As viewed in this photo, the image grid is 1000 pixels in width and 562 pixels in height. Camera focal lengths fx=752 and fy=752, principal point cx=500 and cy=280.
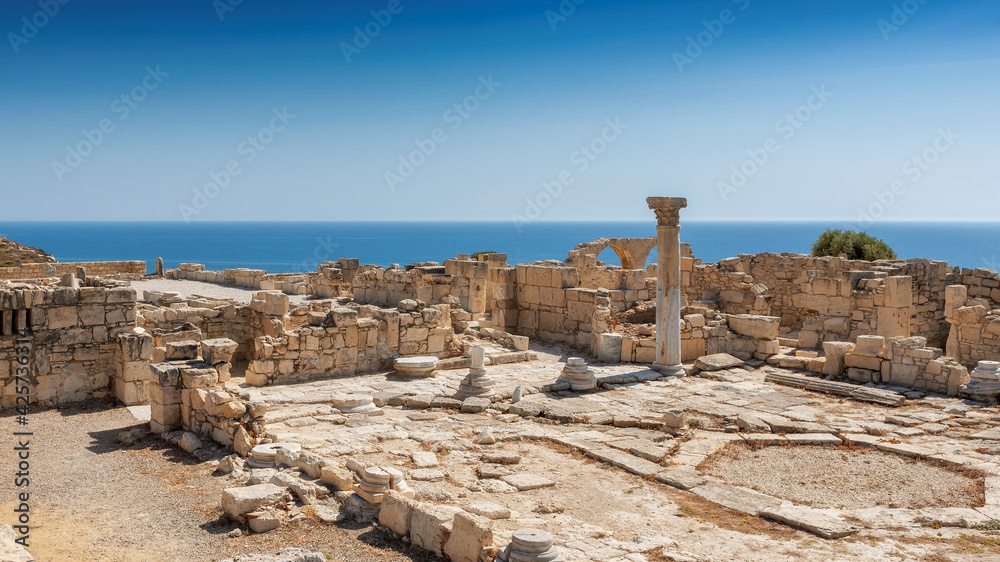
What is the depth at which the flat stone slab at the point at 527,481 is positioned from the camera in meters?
8.14

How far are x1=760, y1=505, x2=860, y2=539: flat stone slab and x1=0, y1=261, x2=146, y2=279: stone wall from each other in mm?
21656

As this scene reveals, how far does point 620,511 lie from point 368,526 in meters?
2.48

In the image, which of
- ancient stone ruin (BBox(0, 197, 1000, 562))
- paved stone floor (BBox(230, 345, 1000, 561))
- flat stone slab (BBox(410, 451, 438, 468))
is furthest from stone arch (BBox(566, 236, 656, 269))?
flat stone slab (BBox(410, 451, 438, 468))

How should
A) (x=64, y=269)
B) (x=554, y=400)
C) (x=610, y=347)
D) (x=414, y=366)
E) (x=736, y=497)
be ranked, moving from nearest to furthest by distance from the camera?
(x=736, y=497), (x=554, y=400), (x=414, y=366), (x=610, y=347), (x=64, y=269)

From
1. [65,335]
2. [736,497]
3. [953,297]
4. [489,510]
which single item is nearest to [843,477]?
[736,497]

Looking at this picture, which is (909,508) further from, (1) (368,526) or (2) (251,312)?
(2) (251,312)

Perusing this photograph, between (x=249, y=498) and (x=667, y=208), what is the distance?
980cm

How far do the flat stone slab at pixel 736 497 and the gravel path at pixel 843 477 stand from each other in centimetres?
26

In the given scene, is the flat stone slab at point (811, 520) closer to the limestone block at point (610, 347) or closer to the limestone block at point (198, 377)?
the limestone block at point (198, 377)

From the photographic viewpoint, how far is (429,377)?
1364 cm

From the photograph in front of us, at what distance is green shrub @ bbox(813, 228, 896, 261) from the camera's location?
1292 inches

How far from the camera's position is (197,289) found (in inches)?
1029

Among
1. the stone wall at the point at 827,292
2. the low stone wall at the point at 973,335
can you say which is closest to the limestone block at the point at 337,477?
the stone wall at the point at 827,292

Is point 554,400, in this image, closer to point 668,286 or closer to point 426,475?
point 668,286
